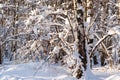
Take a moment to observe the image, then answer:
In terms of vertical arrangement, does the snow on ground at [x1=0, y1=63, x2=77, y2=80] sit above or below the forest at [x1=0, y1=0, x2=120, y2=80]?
below

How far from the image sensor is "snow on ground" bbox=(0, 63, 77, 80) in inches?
580

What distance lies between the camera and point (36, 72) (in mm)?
15344

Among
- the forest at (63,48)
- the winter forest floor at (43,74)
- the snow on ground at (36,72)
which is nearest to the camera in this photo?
the forest at (63,48)

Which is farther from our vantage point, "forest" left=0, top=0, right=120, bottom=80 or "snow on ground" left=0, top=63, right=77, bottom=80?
"snow on ground" left=0, top=63, right=77, bottom=80

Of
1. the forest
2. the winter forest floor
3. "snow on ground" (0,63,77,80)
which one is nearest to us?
the forest

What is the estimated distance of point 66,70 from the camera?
50.6ft

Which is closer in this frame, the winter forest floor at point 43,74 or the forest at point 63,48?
the forest at point 63,48

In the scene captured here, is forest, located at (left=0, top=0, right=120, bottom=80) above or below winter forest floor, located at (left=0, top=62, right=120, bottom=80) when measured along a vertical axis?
above

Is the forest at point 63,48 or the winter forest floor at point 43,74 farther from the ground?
the forest at point 63,48

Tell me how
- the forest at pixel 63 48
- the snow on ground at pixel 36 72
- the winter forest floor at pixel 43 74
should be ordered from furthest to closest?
the snow on ground at pixel 36 72 → the winter forest floor at pixel 43 74 → the forest at pixel 63 48

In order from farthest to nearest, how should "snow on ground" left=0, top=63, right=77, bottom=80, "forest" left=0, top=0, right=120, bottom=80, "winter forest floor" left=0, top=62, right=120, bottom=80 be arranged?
"snow on ground" left=0, top=63, right=77, bottom=80
"winter forest floor" left=0, top=62, right=120, bottom=80
"forest" left=0, top=0, right=120, bottom=80

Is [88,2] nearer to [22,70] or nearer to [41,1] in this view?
[22,70]

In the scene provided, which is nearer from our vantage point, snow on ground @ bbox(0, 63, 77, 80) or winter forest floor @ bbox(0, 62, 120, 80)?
winter forest floor @ bbox(0, 62, 120, 80)

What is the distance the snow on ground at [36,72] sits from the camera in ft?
48.3
